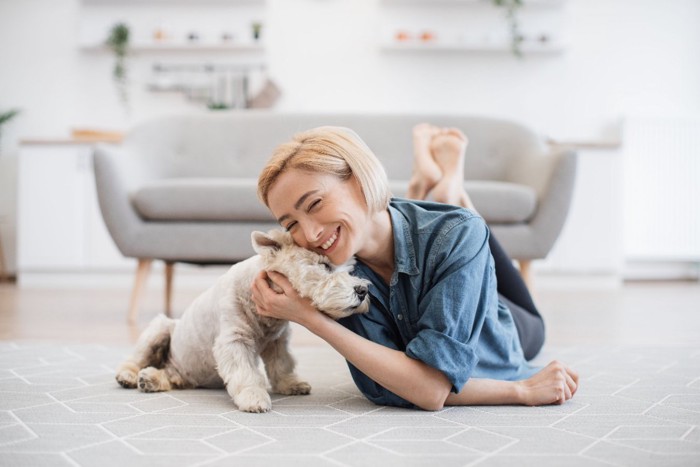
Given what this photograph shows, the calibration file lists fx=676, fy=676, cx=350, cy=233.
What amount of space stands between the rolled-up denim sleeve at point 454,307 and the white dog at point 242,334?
133 millimetres

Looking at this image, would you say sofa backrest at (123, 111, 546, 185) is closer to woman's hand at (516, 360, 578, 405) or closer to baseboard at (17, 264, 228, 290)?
baseboard at (17, 264, 228, 290)

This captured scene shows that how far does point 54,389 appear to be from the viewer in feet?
5.29

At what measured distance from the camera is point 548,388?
4.73 feet

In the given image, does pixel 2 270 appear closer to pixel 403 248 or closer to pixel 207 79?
pixel 207 79

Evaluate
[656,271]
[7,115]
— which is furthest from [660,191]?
[7,115]

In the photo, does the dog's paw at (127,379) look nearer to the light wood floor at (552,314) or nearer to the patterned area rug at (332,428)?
the patterned area rug at (332,428)

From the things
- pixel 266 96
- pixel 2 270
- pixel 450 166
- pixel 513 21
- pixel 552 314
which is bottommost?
pixel 2 270

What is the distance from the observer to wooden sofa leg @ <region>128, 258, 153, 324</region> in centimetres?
291

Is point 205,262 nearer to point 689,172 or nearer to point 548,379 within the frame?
point 548,379

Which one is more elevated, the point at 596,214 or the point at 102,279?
the point at 596,214

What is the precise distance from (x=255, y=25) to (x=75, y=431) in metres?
4.26

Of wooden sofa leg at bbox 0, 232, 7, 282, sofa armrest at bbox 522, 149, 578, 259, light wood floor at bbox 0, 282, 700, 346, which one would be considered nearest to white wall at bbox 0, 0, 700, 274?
wooden sofa leg at bbox 0, 232, 7, 282

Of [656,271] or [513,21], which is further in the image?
[656,271]

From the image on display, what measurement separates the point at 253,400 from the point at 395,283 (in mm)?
372
